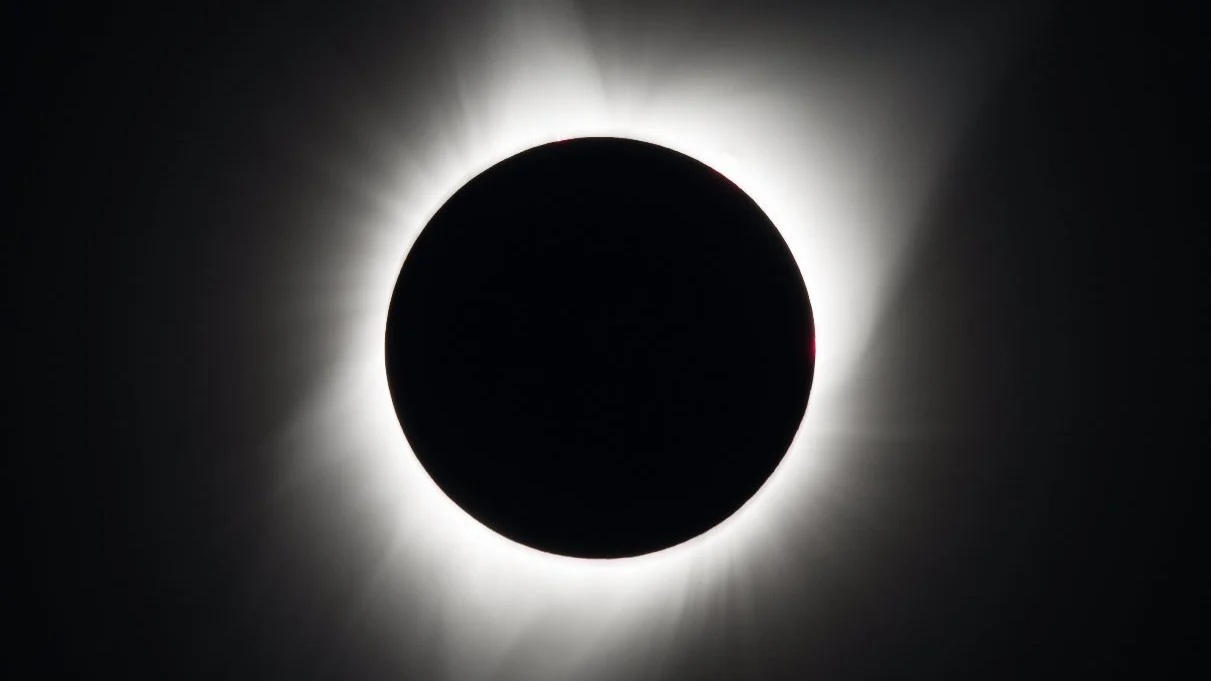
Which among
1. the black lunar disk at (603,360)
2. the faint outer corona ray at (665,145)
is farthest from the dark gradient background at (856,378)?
the black lunar disk at (603,360)

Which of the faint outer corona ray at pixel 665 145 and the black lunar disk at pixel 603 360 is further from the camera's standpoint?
the faint outer corona ray at pixel 665 145

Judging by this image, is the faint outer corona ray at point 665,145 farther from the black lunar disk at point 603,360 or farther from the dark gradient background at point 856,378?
the black lunar disk at point 603,360

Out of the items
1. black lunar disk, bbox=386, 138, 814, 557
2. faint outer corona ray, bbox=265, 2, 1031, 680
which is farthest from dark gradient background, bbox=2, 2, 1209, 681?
black lunar disk, bbox=386, 138, 814, 557

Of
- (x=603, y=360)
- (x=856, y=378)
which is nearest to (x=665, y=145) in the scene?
(x=603, y=360)

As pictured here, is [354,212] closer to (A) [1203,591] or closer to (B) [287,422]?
(B) [287,422]

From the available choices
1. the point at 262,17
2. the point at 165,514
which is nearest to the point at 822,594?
the point at 165,514

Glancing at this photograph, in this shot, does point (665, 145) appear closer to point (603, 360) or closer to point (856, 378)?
point (603, 360)
